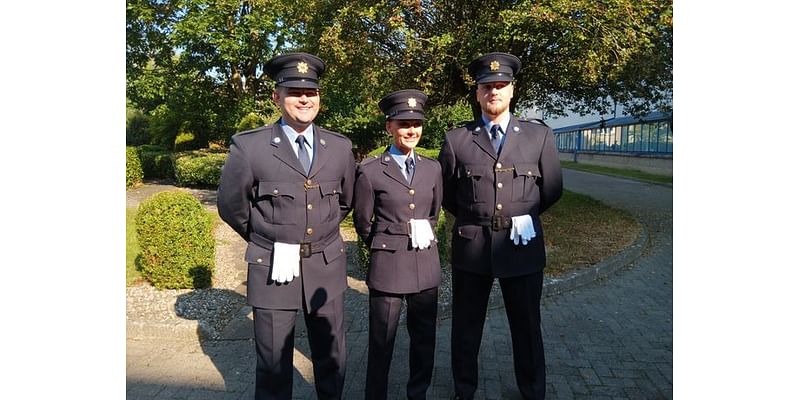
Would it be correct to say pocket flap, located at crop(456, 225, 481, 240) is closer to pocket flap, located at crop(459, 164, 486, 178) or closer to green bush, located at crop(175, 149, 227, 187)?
pocket flap, located at crop(459, 164, 486, 178)

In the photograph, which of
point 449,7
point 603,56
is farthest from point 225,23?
point 603,56

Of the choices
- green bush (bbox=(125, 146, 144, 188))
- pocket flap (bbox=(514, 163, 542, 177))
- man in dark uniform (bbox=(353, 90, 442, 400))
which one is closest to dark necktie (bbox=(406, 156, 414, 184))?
man in dark uniform (bbox=(353, 90, 442, 400))

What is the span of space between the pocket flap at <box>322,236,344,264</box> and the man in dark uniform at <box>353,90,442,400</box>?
8.8 inches

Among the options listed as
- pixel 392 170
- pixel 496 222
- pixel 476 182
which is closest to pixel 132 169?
pixel 392 170

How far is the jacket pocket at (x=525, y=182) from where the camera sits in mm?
3049

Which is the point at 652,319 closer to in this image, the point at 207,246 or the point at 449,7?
the point at 207,246

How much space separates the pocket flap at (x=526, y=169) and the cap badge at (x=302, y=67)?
4.48ft

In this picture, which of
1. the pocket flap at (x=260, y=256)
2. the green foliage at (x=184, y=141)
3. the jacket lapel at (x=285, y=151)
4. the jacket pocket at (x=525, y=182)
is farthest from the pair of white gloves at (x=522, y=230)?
the green foliage at (x=184, y=141)

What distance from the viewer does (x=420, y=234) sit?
3.03 metres

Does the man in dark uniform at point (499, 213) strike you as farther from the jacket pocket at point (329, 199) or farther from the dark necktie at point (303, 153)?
the dark necktie at point (303, 153)

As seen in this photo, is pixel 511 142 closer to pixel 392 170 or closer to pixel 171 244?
pixel 392 170

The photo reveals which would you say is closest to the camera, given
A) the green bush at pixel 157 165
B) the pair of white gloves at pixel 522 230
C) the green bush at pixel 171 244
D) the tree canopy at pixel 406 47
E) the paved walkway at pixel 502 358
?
the pair of white gloves at pixel 522 230

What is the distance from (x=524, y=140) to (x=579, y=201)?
32.5ft

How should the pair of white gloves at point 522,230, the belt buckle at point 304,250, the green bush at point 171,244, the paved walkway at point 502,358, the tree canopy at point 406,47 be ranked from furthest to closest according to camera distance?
the tree canopy at point 406,47 < the green bush at point 171,244 < the paved walkway at point 502,358 < the pair of white gloves at point 522,230 < the belt buckle at point 304,250
